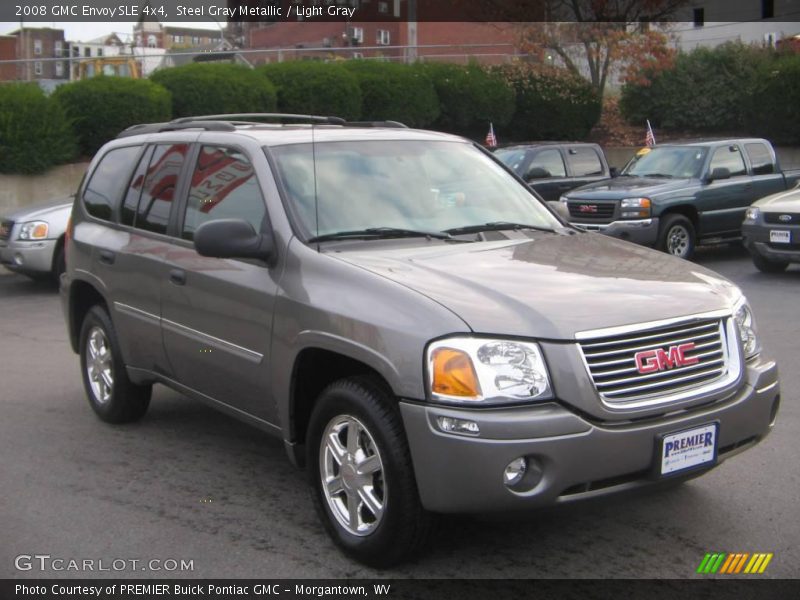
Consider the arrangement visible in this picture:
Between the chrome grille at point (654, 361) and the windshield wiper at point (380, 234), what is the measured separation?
127cm

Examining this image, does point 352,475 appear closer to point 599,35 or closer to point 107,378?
point 107,378

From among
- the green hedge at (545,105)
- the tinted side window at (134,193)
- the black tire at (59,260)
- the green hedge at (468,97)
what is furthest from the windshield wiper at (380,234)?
the green hedge at (545,105)

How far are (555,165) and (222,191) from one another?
1310 cm

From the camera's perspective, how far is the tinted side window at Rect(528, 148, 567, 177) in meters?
17.5

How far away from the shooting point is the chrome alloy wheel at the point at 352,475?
415 cm

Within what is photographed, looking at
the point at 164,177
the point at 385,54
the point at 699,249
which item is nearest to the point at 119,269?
the point at 164,177

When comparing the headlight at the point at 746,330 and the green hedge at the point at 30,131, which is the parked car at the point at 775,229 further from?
the green hedge at the point at 30,131

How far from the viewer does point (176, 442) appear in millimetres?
6191

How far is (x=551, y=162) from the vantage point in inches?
698

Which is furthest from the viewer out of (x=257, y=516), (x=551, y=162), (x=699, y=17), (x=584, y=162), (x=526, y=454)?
(x=699, y=17)

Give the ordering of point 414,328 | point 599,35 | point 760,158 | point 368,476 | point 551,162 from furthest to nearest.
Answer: point 599,35 < point 551,162 < point 760,158 < point 368,476 < point 414,328

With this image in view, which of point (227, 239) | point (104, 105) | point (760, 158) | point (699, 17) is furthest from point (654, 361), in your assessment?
point (699, 17)

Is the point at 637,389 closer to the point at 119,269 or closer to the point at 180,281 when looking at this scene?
the point at 180,281

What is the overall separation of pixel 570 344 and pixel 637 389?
0.34 m
